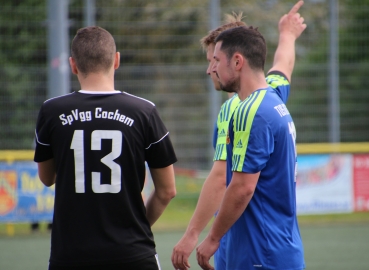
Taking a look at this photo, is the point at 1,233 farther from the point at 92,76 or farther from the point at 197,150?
the point at 92,76

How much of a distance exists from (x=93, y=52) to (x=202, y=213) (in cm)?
115

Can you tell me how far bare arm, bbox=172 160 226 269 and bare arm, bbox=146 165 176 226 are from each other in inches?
8.9

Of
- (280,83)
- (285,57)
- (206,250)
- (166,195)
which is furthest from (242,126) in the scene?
(285,57)

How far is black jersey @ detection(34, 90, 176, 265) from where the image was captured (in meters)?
3.20

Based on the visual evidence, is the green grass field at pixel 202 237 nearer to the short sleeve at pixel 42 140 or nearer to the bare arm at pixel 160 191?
the bare arm at pixel 160 191

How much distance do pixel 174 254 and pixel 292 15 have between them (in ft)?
6.41

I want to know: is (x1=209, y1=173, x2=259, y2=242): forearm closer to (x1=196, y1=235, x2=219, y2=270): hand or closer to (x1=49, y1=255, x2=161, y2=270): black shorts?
(x1=196, y1=235, x2=219, y2=270): hand

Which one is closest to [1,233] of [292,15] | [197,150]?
[197,150]

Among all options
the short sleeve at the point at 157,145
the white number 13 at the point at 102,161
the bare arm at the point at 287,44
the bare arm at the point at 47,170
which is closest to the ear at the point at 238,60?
the short sleeve at the point at 157,145

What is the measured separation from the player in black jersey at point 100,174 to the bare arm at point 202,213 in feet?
0.80

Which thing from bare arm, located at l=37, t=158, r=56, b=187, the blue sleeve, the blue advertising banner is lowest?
the blue advertising banner

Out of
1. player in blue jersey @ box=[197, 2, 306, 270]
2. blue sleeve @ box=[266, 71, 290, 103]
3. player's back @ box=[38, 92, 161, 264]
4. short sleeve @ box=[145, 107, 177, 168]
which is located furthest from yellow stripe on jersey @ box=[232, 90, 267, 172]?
blue sleeve @ box=[266, 71, 290, 103]

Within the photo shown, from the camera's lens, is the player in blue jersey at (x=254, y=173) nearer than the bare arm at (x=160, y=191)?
Yes

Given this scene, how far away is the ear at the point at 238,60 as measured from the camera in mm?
3447
